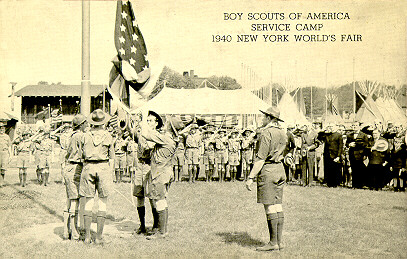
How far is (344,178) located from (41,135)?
27.6ft

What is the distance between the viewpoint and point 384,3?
8055 mm

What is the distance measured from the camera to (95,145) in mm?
5676

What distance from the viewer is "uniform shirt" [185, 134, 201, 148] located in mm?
12500

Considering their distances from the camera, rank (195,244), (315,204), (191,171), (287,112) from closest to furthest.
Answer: (195,244), (315,204), (191,171), (287,112)

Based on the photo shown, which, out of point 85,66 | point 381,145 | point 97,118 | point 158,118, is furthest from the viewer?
point 381,145

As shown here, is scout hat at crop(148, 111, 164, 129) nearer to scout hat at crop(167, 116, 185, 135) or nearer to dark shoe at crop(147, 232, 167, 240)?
scout hat at crop(167, 116, 185, 135)

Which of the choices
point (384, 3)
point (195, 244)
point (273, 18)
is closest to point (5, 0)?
point (273, 18)

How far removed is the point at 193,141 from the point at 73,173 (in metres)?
6.69

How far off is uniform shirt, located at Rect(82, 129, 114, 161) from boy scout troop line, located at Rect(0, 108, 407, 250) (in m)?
0.01

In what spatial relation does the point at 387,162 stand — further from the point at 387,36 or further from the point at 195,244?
the point at 195,244

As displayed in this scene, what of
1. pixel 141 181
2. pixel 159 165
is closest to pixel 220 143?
pixel 141 181

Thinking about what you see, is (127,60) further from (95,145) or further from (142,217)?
(142,217)

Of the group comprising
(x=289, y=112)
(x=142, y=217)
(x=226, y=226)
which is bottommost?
(x=226, y=226)

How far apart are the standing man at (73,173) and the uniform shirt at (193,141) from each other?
6.54 m
